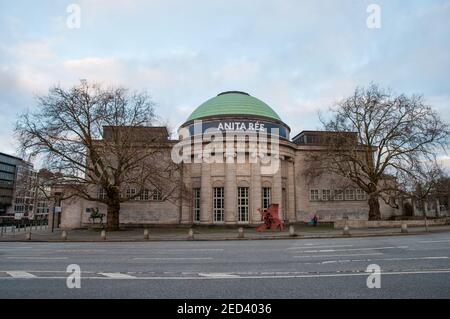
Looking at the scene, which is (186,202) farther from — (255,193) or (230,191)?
(255,193)

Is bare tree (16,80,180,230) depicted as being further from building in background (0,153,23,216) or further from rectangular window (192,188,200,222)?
building in background (0,153,23,216)

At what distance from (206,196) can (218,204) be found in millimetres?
1864

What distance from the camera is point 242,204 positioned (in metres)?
43.1

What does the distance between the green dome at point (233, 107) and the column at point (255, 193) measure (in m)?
8.39

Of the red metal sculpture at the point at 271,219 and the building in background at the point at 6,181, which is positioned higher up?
the building in background at the point at 6,181

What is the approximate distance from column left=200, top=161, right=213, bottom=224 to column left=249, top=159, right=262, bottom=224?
513cm

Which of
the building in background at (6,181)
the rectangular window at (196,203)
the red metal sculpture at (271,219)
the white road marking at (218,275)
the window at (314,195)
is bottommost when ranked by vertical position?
the white road marking at (218,275)

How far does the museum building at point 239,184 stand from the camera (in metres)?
42.6

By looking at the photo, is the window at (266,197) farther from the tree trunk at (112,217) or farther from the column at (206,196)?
the tree trunk at (112,217)

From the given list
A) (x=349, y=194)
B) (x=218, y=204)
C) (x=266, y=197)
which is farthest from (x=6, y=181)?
(x=349, y=194)

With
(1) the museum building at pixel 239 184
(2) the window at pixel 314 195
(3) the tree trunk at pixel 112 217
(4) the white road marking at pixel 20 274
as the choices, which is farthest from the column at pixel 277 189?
(4) the white road marking at pixel 20 274

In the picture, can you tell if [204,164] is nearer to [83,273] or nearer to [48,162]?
[48,162]

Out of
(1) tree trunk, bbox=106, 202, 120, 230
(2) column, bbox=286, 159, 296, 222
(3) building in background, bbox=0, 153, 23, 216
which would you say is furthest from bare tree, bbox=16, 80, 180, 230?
(3) building in background, bbox=0, 153, 23, 216
